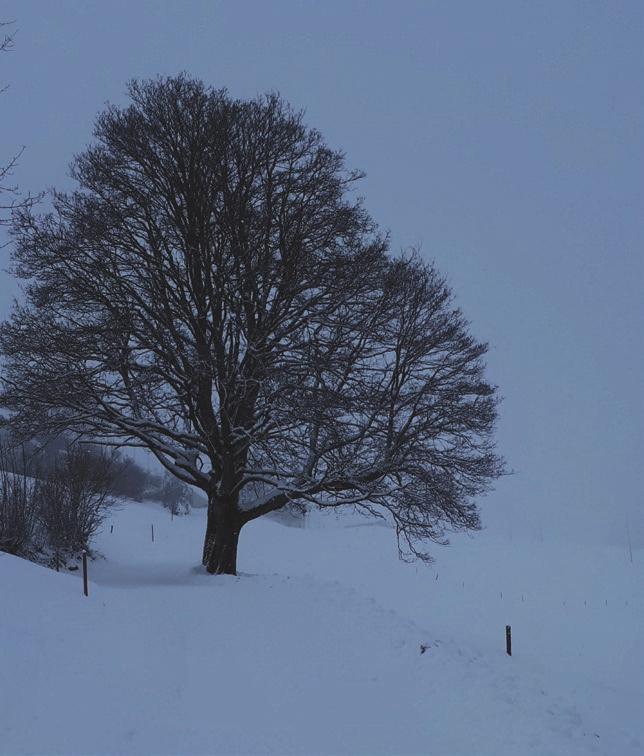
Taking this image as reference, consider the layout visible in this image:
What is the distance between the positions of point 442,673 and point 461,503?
18.7 feet

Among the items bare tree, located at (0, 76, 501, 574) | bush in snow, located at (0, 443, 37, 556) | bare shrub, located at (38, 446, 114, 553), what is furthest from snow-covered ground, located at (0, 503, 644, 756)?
bare tree, located at (0, 76, 501, 574)

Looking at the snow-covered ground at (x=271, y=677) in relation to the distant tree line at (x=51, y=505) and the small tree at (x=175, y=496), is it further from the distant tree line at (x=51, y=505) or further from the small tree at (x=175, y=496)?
the small tree at (x=175, y=496)

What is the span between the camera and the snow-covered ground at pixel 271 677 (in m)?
5.73

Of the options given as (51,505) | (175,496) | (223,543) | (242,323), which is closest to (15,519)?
(51,505)

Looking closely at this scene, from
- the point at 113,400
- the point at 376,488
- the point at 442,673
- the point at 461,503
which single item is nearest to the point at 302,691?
the point at 442,673

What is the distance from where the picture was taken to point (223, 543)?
1444 cm

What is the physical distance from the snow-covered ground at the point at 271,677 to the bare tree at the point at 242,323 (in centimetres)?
314

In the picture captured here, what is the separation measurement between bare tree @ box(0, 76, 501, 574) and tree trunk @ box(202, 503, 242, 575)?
0.27ft

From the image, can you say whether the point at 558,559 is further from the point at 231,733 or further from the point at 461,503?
the point at 231,733

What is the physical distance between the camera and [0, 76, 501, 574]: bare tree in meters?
13.1

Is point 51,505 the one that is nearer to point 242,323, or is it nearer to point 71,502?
point 71,502

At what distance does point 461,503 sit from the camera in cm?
1369

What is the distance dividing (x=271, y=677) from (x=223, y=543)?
721 centimetres

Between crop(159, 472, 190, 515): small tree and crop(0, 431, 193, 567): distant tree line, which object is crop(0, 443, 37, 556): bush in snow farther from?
crop(159, 472, 190, 515): small tree
